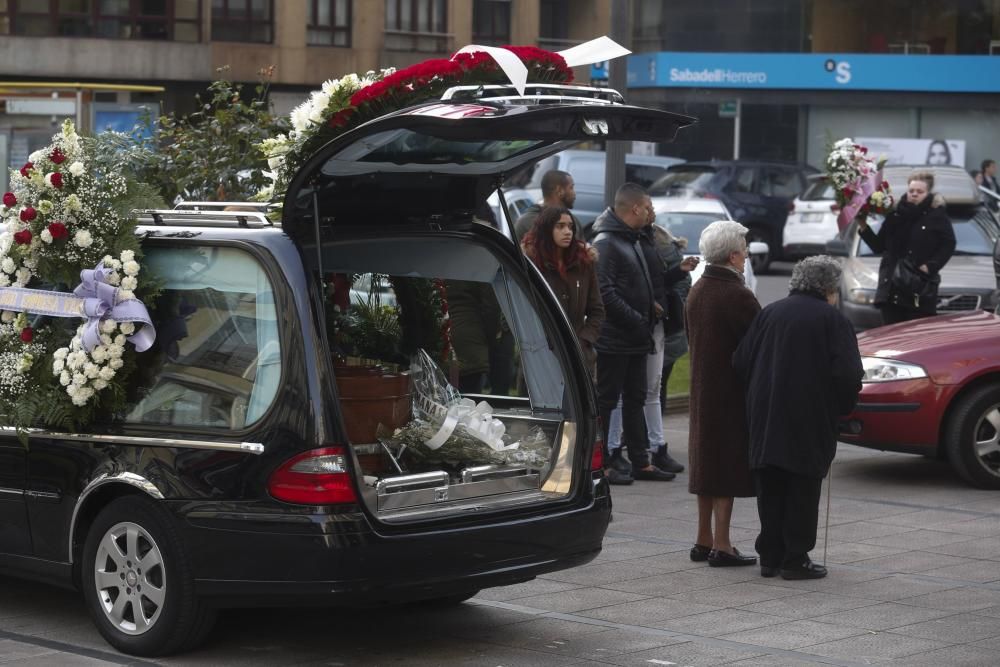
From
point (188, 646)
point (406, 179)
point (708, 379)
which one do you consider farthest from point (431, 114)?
point (708, 379)

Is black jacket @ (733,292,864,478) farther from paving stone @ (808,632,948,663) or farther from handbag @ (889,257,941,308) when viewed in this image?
handbag @ (889,257,941,308)

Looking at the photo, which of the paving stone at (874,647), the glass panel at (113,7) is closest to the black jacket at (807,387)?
the paving stone at (874,647)

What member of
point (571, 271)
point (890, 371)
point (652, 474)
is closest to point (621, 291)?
point (571, 271)

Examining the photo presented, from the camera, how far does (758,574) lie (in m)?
8.02

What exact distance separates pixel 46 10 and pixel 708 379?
1443 inches

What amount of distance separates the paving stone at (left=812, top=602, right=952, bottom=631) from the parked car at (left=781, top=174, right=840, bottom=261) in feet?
69.6

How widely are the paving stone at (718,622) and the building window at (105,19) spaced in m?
37.5

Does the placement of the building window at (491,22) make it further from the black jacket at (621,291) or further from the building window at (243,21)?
Result: the black jacket at (621,291)

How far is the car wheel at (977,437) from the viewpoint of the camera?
10297 millimetres

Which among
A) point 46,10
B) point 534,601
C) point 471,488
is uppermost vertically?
point 46,10

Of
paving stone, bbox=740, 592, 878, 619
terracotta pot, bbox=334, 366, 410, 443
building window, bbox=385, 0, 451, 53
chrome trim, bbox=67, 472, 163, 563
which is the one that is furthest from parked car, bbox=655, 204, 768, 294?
building window, bbox=385, 0, 451, 53

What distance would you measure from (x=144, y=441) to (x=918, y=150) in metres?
35.4

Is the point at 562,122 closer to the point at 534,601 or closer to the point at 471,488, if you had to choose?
the point at 471,488

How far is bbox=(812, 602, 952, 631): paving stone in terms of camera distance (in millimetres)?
6953
